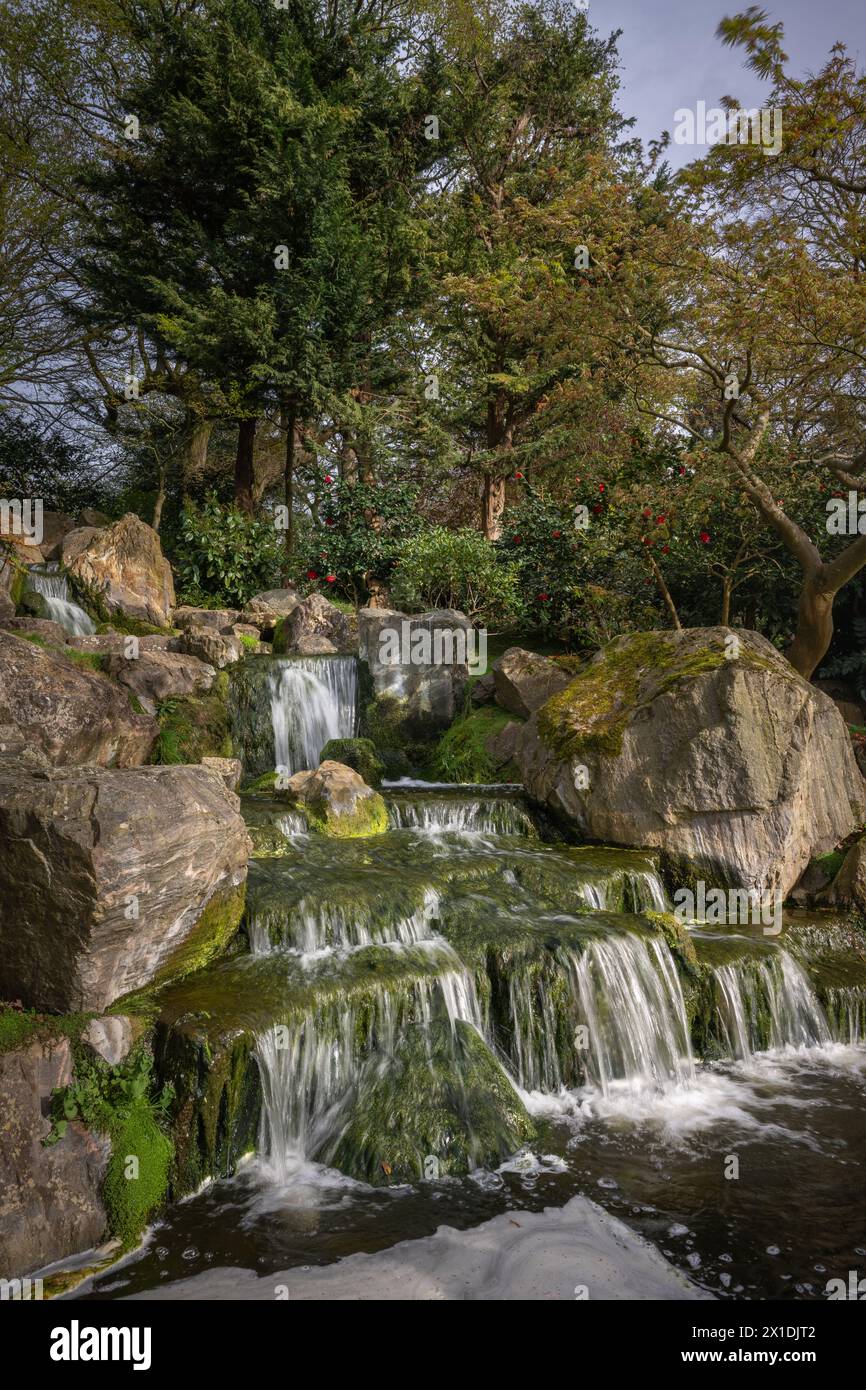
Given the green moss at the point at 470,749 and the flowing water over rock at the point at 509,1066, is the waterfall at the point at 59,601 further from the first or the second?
the flowing water over rock at the point at 509,1066

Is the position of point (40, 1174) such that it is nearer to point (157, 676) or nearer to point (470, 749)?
point (157, 676)

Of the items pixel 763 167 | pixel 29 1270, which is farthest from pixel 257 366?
pixel 29 1270

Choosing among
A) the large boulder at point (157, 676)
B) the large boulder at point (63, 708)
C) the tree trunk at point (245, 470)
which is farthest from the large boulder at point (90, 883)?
the tree trunk at point (245, 470)

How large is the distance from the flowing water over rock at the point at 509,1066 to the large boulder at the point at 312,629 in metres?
5.64

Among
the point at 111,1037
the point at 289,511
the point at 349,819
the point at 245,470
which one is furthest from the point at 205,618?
the point at 111,1037

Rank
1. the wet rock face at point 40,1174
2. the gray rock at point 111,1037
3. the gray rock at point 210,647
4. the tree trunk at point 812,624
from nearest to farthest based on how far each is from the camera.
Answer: the wet rock face at point 40,1174 → the gray rock at point 111,1037 → the tree trunk at point 812,624 → the gray rock at point 210,647

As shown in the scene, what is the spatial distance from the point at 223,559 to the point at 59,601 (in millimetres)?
4564

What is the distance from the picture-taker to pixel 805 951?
7074 millimetres

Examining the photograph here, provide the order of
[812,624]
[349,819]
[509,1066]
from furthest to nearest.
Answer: [812,624] → [349,819] → [509,1066]

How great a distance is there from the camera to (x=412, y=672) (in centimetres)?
1222

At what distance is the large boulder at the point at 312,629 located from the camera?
13016 mm

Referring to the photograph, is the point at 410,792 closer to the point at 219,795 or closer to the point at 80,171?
the point at 219,795
